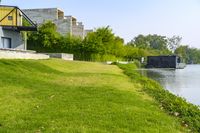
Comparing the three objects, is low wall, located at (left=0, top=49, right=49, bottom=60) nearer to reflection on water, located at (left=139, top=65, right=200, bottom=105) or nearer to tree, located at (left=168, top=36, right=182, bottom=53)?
reflection on water, located at (left=139, top=65, right=200, bottom=105)

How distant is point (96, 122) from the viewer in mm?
7219

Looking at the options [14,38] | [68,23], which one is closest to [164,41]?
[68,23]

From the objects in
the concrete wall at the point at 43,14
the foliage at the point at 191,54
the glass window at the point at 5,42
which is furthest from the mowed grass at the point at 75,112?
the foliage at the point at 191,54

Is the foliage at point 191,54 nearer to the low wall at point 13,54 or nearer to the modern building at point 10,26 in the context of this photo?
the modern building at point 10,26

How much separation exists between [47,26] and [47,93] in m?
39.3

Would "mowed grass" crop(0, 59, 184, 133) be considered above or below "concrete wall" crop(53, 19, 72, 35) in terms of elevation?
below

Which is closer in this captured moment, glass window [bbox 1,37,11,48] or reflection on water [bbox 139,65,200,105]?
reflection on water [bbox 139,65,200,105]

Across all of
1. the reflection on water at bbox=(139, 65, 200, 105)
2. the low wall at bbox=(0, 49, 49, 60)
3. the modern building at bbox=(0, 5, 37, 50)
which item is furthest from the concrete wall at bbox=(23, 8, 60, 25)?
the low wall at bbox=(0, 49, 49, 60)

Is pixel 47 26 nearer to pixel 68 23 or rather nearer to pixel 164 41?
pixel 68 23

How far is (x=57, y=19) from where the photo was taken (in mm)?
56344

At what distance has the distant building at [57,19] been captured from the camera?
55.8m

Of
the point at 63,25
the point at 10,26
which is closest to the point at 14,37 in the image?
the point at 10,26

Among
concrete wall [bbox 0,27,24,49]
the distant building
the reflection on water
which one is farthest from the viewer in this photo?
the distant building

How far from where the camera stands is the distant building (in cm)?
5584
